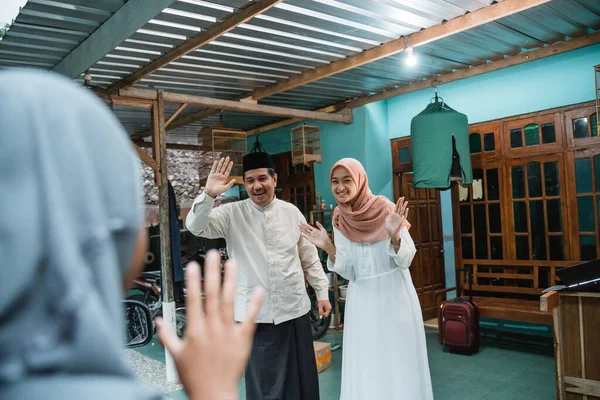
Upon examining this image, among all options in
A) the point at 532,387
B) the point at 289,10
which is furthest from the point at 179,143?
the point at 532,387

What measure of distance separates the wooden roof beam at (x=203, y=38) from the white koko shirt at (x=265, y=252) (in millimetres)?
1374

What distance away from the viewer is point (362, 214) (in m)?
3.29

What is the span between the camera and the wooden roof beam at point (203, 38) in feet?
11.3

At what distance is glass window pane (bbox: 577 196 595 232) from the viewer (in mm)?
5188

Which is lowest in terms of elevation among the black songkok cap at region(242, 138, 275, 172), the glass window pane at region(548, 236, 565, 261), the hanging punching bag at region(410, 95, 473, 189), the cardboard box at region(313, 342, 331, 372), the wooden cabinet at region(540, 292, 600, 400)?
the cardboard box at region(313, 342, 331, 372)

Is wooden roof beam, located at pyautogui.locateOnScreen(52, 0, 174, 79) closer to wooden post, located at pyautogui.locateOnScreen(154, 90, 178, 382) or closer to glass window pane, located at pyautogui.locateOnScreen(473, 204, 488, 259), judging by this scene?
wooden post, located at pyautogui.locateOnScreen(154, 90, 178, 382)

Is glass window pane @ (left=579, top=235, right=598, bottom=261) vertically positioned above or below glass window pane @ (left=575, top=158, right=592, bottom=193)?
below

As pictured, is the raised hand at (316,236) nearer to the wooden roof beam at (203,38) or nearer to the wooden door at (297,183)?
the wooden roof beam at (203,38)

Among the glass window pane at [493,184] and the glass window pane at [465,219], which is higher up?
the glass window pane at [493,184]

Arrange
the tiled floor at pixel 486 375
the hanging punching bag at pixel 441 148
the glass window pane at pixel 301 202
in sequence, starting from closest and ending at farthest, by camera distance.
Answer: the tiled floor at pixel 486 375, the hanging punching bag at pixel 441 148, the glass window pane at pixel 301 202

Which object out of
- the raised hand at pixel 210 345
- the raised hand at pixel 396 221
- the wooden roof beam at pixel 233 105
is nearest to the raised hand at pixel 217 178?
the raised hand at pixel 396 221

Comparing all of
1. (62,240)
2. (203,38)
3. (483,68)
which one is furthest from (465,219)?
(62,240)

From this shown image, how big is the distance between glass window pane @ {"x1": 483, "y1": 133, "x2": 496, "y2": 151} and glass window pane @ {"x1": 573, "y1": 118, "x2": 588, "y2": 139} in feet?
2.98

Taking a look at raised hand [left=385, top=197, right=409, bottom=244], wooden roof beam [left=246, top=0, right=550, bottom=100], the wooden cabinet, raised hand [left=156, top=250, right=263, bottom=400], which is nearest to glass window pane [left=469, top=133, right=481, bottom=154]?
wooden roof beam [left=246, top=0, right=550, bottom=100]
